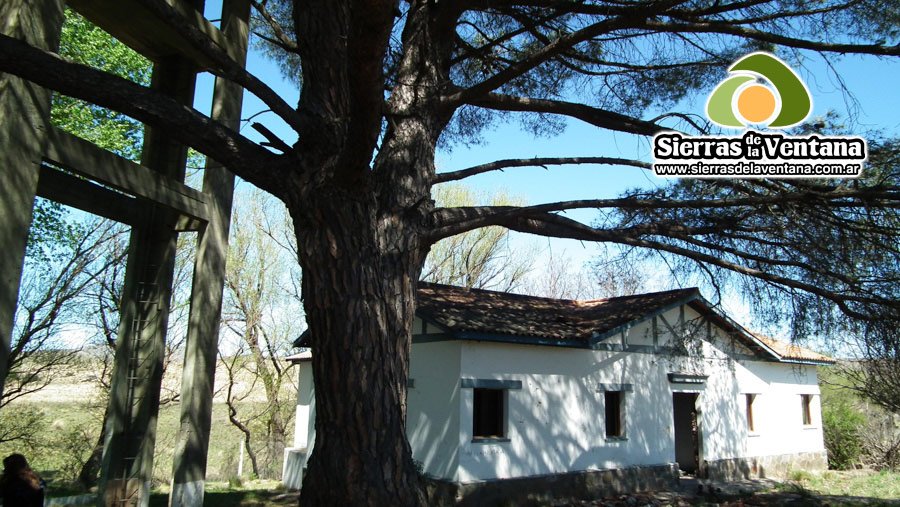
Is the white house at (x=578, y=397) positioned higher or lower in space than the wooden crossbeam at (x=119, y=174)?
lower

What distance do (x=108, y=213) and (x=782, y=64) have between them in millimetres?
7751

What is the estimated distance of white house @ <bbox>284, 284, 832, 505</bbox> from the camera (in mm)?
→ 10367

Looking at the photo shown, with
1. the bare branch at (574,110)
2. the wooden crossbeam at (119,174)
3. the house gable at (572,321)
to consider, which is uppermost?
the bare branch at (574,110)

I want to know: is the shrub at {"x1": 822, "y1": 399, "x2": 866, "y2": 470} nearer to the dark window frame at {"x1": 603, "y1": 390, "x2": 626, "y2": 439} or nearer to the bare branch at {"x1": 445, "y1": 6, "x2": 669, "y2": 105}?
the dark window frame at {"x1": 603, "y1": 390, "x2": 626, "y2": 439}

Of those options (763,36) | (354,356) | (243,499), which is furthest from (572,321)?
(354,356)

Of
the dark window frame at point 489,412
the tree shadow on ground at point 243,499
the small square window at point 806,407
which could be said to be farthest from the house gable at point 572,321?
the tree shadow on ground at point 243,499

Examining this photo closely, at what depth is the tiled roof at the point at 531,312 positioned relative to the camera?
10.9 meters

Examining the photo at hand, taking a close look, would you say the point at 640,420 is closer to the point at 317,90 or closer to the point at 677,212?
the point at 677,212

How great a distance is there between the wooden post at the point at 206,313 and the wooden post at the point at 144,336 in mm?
658

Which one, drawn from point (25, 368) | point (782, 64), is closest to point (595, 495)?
point (782, 64)

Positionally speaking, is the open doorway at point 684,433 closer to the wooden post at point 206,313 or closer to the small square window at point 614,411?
Answer: the small square window at point 614,411

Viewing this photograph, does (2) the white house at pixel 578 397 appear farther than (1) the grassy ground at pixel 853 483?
No

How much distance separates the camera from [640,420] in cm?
1281

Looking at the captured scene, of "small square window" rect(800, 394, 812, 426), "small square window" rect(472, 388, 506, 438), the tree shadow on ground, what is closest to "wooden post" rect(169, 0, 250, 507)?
the tree shadow on ground
